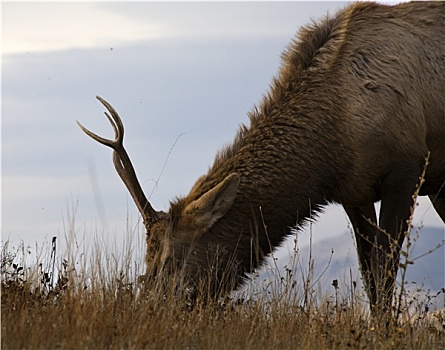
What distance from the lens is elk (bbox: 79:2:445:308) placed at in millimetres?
7125

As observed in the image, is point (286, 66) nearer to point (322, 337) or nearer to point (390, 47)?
point (390, 47)

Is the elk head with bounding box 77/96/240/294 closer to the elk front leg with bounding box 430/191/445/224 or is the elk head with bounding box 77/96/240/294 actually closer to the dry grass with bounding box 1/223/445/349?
the dry grass with bounding box 1/223/445/349

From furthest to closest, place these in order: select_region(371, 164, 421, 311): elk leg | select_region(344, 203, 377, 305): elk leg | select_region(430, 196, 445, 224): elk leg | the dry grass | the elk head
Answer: select_region(430, 196, 445, 224): elk leg < select_region(344, 203, 377, 305): elk leg < select_region(371, 164, 421, 311): elk leg < the elk head < the dry grass

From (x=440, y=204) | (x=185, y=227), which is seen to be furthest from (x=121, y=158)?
(x=440, y=204)

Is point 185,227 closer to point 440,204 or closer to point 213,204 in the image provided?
point 213,204

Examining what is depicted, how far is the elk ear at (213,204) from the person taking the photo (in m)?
6.95

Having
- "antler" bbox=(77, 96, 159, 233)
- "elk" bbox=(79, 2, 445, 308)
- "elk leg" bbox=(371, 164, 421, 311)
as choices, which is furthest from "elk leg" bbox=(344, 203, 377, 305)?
"antler" bbox=(77, 96, 159, 233)

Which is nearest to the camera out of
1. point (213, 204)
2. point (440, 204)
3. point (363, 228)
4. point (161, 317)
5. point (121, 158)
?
point (161, 317)

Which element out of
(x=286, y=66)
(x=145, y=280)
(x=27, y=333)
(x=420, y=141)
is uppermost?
(x=286, y=66)

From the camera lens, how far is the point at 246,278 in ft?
24.2

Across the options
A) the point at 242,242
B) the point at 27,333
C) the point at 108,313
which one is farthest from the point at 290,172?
the point at 27,333

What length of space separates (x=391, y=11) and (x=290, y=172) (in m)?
2.04

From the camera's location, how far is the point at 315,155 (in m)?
7.51

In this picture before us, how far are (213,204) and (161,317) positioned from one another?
4.70ft
